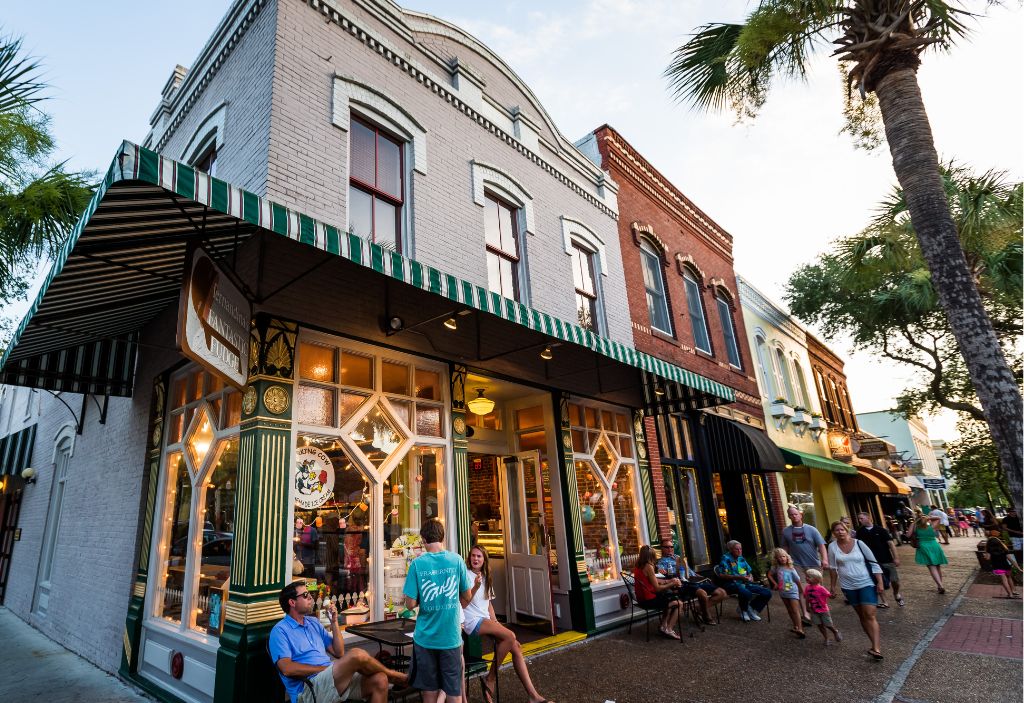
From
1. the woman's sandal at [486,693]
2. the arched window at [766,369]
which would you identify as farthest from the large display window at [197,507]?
the arched window at [766,369]

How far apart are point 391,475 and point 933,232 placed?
7.33 meters

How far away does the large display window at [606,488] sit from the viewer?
9.12 meters

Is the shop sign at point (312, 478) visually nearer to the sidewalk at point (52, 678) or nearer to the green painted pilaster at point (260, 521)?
the green painted pilaster at point (260, 521)

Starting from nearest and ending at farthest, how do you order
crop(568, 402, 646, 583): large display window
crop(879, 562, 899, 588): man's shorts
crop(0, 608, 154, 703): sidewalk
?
crop(0, 608, 154, 703): sidewalk → crop(568, 402, 646, 583): large display window → crop(879, 562, 899, 588): man's shorts

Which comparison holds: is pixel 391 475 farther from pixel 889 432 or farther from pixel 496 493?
pixel 889 432

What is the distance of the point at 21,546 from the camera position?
1238 cm

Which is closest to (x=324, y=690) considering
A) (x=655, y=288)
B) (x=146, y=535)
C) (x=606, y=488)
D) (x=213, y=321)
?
(x=213, y=321)

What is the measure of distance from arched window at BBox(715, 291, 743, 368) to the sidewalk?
14226 mm

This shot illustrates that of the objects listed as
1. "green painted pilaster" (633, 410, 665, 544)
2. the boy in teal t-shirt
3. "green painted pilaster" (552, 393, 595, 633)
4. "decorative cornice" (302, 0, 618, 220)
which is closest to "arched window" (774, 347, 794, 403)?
"green painted pilaster" (633, 410, 665, 544)

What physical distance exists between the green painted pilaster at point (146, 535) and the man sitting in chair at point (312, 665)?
120 inches

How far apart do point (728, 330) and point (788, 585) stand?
895cm

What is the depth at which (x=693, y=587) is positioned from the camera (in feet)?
27.6

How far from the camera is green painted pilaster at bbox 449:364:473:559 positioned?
22.1 ft

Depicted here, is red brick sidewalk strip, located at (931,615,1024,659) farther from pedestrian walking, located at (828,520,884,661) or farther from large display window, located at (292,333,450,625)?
large display window, located at (292,333,450,625)
